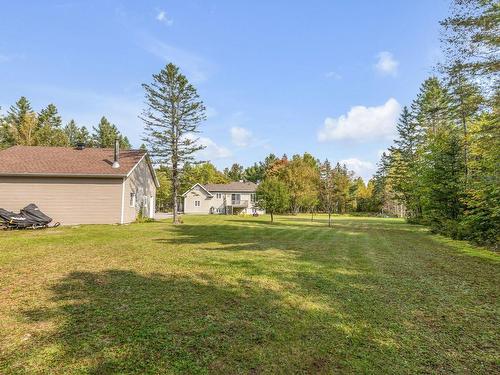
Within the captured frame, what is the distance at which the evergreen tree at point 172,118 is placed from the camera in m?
23.3

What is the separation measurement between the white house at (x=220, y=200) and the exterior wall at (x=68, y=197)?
95.0 feet

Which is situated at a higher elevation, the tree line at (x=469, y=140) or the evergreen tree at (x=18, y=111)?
the evergreen tree at (x=18, y=111)

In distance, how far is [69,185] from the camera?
18.2 m

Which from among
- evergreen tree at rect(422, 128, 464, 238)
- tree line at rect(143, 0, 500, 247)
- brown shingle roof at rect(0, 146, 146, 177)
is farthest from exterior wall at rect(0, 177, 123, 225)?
evergreen tree at rect(422, 128, 464, 238)

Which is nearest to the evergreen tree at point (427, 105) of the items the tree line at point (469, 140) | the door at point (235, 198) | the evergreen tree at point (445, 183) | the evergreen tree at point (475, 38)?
the tree line at point (469, 140)

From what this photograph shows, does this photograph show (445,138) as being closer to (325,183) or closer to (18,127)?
(325,183)

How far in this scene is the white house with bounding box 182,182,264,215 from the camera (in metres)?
48.3

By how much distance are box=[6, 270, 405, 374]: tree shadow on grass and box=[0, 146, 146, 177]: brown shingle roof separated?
50.4 feet

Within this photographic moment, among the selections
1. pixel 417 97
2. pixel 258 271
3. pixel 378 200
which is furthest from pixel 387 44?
pixel 378 200

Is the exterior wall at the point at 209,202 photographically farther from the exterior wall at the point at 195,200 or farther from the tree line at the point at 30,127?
the tree line at the point at 30,127

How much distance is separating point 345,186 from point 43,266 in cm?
6423

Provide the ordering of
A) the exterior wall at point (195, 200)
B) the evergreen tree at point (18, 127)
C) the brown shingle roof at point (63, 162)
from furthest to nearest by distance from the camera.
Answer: the exterior wall at point (195, 200) → the evergreen tree at point (18, 127) → the brown shingle roof at point (63, 162)

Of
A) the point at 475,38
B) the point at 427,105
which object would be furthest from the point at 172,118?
the point at 427,105

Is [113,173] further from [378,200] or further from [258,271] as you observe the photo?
[378,200]
